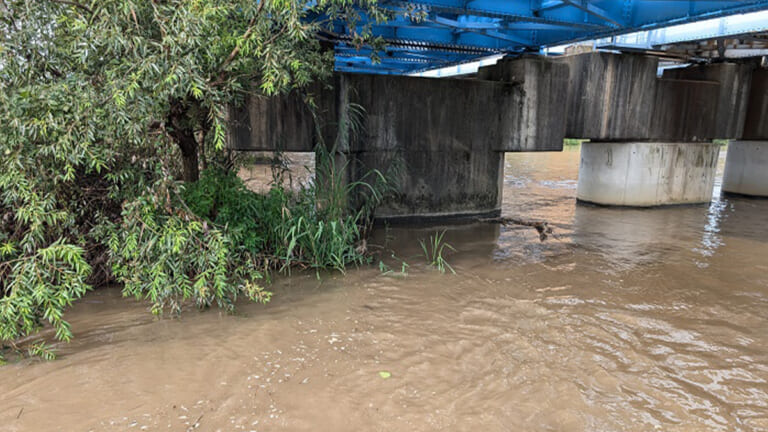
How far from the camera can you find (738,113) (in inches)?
473

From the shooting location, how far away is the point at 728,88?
1176 centimetres

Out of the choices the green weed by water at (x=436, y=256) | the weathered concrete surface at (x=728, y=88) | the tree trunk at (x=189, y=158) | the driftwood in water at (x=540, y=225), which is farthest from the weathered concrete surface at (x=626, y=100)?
the tree trunk at (x=189, y=158)

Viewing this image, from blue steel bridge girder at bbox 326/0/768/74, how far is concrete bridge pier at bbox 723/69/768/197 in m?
5.22

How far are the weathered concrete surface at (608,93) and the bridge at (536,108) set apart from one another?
24 millimetres

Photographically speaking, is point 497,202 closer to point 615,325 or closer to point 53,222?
point 615,325

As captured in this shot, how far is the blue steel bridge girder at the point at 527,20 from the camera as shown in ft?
26.4

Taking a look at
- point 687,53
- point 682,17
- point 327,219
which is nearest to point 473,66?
point 687,53

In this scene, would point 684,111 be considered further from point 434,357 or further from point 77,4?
point 77,4

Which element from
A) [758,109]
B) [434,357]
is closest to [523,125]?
A: [434,357]

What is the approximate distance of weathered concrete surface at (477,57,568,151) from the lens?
9.41 m

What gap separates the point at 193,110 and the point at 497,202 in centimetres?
678

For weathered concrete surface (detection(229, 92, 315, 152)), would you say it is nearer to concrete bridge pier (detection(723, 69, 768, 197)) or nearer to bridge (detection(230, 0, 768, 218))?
bridge (detection(230, 0, 768, 218))

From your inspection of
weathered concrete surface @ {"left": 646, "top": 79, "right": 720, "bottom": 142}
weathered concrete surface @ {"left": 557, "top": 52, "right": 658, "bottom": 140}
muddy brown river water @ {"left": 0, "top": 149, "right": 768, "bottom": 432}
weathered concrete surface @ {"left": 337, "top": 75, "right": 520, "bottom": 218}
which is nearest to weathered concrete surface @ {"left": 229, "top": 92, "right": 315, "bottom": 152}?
weathered concrete surface @ {"left": 337, "top": 75, "right": 520, "bottom": 218}

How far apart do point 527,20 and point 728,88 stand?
6.50m
